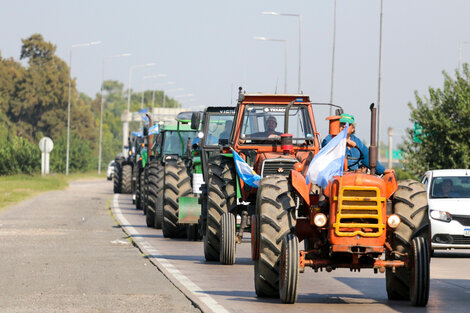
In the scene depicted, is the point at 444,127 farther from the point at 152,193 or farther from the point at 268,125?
the point at 268,125

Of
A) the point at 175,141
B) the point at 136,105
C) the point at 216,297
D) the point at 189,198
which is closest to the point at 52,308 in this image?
the point at 216,297

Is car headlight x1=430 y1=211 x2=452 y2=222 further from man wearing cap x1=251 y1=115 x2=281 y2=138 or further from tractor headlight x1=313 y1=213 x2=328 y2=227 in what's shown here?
tractor headlight x1=313 y1=213 x2=328 y2=227

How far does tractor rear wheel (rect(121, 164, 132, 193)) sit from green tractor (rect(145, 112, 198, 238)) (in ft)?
54.5

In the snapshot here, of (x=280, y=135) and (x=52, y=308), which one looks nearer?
(x=52, y=308)

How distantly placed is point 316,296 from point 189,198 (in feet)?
31.9

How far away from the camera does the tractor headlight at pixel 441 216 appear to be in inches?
854

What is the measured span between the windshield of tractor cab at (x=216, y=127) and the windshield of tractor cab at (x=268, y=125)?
309 centimetres

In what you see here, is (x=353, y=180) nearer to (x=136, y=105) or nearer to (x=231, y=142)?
(x=231, y=142)

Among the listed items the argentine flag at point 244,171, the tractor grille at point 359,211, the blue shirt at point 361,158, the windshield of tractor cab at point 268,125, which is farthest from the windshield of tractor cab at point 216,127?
the tractor grille at point 359,211

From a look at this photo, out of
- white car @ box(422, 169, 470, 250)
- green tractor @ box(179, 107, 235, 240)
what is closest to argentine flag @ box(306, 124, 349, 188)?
green tractor @ box(179, 107, 235, 240)

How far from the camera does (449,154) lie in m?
40.6

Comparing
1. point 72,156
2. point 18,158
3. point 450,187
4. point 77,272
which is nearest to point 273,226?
point 77,272

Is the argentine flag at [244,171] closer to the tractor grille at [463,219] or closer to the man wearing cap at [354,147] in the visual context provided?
the man wearing cap at [354,147]

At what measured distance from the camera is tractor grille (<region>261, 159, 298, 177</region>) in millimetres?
17391
